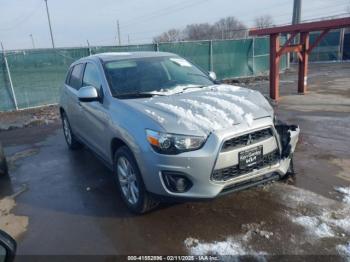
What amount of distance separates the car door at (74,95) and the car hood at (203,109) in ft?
6.13

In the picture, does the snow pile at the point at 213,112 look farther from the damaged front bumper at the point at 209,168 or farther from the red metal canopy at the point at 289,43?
the red metal canopy at the point at 289,43

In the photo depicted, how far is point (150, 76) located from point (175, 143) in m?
1.62

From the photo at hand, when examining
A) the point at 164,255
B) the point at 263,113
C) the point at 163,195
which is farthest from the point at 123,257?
the point at 263,113

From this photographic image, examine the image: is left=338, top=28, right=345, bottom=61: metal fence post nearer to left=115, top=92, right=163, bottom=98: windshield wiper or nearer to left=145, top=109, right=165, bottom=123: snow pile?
left=115, top=92, right=163, bottom=98: windshield wiper

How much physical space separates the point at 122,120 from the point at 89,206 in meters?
1.24

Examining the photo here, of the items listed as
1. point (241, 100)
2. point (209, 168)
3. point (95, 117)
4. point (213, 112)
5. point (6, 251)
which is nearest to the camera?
point (6, 251)

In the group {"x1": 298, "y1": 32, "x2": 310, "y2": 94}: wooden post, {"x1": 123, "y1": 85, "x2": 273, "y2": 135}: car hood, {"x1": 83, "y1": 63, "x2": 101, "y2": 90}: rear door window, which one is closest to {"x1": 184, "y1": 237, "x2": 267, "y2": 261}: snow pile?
{"x1": 123, "y1": 85, "x2": 273, "y2": 135}: car hood

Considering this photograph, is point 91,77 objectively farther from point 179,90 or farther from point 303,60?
point 303,60

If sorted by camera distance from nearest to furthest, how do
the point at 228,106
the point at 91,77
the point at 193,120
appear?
the point at 193,120, the point at 228,106, the point at 91,77

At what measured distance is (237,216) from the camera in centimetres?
354

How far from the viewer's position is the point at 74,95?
539 centimetres

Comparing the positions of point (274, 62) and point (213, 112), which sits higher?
point (213, 112)

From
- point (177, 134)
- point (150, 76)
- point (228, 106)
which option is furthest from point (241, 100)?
point (150, 76)

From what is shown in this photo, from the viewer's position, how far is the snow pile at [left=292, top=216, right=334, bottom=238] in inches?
123
